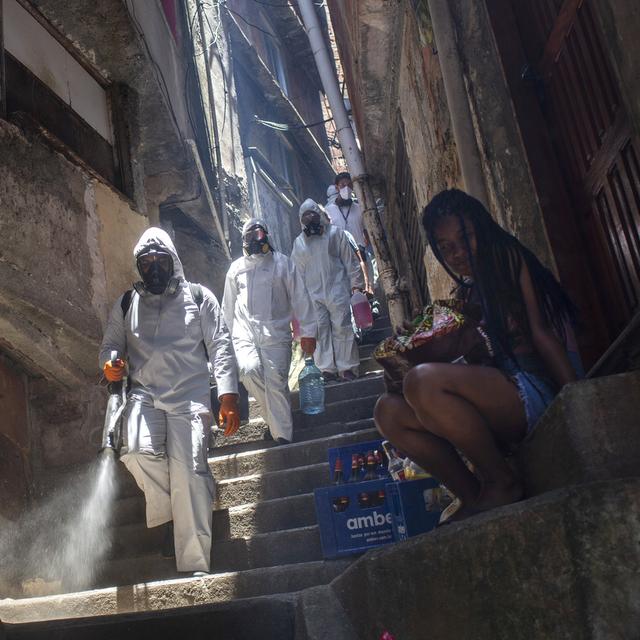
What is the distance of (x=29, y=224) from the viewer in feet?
19.0

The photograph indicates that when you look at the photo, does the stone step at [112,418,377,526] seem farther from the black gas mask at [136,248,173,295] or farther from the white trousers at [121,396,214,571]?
the black gas mask at [136,248,173,295]

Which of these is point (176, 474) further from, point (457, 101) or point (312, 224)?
point (312, 224)

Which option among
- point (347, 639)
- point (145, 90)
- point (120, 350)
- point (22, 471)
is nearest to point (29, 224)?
point (120, 350)

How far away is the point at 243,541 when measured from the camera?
5.20m

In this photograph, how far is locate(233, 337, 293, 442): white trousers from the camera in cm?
677

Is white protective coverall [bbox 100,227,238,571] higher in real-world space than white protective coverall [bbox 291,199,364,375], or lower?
lower

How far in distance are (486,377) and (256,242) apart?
5.15 meters

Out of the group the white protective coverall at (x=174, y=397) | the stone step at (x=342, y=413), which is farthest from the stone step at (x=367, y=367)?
the white protective coverall at (x=174, y=397)

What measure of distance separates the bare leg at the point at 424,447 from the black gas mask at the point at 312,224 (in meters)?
5.58

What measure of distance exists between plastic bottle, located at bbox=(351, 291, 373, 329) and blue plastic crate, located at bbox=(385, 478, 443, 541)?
537 cm

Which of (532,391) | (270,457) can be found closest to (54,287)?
(270,457)

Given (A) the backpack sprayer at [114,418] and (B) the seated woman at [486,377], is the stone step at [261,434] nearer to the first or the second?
(A) the backpack sprayer at [114,418]

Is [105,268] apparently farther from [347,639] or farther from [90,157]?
[347,639]

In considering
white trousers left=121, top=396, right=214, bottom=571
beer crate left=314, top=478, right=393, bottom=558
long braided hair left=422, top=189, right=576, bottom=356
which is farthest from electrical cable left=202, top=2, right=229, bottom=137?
long braided hair left=422, top=189, right=576, bottom=356
